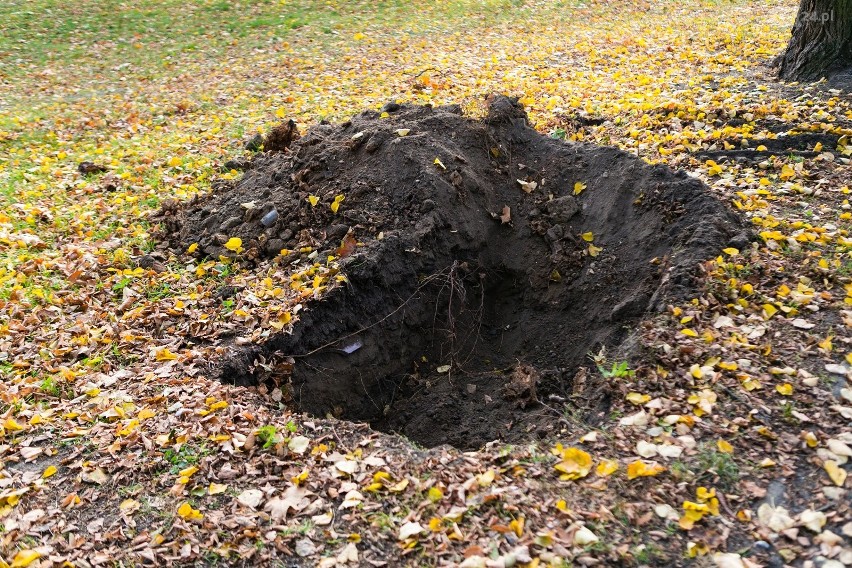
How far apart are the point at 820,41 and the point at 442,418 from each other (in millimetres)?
5734

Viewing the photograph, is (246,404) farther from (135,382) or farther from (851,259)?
(851,259)

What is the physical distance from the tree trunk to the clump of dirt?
316cm

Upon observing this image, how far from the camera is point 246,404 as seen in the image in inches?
144

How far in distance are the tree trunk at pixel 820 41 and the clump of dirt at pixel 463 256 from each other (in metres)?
3.16

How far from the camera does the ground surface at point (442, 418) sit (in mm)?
2822

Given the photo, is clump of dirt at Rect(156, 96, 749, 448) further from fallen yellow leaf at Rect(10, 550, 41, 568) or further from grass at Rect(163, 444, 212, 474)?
Answer: fallen yellow leaf at Rect(10, 550, 41, 568)

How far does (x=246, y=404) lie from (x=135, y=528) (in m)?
0.87

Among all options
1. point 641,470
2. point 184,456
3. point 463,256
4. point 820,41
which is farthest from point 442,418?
point 820,41

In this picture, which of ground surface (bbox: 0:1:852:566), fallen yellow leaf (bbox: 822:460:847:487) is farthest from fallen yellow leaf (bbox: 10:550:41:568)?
fallen yellow leaf (bbox: 822:460:847:487)

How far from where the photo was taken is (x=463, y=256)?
477 cm

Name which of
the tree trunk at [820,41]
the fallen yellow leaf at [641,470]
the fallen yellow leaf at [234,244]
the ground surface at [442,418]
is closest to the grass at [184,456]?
the ground surface at [442,418]

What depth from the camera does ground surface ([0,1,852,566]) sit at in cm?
282

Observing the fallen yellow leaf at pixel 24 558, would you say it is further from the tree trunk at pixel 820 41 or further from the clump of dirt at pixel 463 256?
the tree trunk at pixel 820 41

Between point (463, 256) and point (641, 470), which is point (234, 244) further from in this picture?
point (641, 470)
